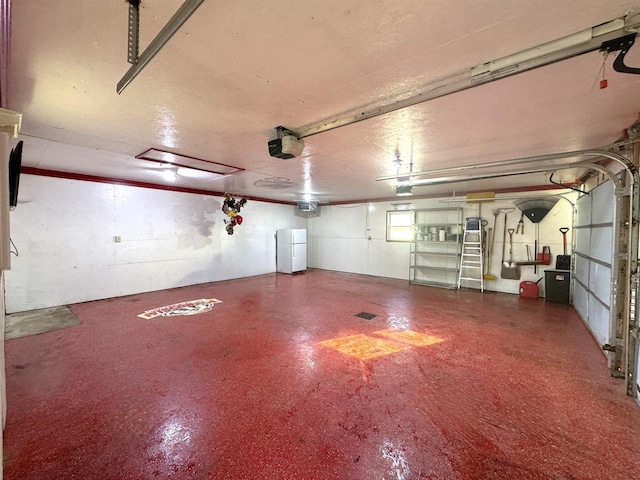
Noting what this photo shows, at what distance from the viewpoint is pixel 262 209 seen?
7852 millimetres

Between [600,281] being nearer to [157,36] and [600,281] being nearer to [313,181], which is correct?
[313,181]

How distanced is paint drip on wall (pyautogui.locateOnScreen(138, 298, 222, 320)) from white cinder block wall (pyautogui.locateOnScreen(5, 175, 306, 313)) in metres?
1.48

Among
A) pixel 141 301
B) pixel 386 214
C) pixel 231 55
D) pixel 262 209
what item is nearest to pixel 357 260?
pixel 386 214

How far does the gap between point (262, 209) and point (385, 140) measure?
5.77 m

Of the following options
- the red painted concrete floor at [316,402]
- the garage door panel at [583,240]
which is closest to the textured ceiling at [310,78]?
the garage door panel at [583,240]

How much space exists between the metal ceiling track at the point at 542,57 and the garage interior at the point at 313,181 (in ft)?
0.04

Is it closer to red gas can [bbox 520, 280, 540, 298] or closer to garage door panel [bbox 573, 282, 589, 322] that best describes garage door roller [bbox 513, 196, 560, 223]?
red gas can [bbox 520, 280, 540, 298]

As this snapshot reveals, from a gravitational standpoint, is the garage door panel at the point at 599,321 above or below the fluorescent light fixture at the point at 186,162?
below

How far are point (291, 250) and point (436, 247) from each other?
4.13 m

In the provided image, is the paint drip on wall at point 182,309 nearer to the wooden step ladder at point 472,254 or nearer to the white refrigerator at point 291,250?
the white refrigerator at point 291,250

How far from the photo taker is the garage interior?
1.24 meters

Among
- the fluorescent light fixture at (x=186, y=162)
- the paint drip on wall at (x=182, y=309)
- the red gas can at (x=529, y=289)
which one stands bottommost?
the paint drip on wall at (x=182, y=309)

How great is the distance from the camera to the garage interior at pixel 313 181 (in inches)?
48.6

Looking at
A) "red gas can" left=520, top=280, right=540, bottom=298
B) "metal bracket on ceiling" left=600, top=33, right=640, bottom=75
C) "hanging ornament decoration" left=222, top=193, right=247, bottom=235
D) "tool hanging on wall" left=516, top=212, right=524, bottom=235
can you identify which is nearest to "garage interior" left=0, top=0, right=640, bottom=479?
"metal bracket on ceiling" left=600, top=33, right=640, bottom=75
